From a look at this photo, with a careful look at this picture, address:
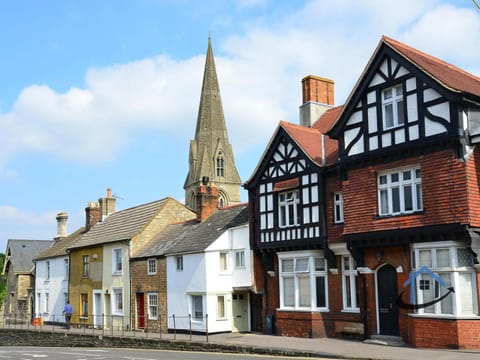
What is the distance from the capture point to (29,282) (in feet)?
180

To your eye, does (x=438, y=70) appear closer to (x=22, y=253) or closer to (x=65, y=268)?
(x=65, y=268)

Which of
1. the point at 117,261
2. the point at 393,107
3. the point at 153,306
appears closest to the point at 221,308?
the point at 153,306

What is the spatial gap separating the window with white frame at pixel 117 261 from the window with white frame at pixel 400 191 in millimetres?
20392

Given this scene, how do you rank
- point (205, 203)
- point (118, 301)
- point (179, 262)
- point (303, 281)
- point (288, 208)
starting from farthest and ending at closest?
point (118, 301) < point (205, 203) < point (179, 262) < point (288, 208) < point (303, 281)

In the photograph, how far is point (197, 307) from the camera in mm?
31391

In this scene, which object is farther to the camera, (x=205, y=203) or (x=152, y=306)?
(x=205, y=203)

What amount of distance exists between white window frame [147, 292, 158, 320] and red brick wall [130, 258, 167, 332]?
0.22 metres

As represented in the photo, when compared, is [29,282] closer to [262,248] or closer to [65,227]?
[65,227]

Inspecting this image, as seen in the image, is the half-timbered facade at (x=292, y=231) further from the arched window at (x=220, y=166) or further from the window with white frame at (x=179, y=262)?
the arched window at (x=220, y=166)

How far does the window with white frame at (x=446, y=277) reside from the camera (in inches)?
783

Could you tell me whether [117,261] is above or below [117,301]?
above

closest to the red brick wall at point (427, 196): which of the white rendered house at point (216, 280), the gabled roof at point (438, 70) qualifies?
the gabled roof at point (438, 70)

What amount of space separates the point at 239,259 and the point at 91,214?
1967 cm

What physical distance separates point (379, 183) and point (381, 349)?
19.2ft
